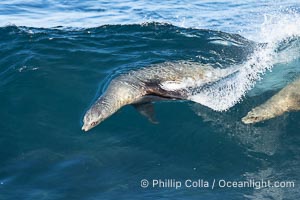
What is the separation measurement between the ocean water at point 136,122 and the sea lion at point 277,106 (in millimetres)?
137

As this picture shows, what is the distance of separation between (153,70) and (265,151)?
2.54 metres

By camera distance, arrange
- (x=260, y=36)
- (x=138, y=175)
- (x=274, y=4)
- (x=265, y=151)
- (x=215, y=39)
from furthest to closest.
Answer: (x=274, y=4) < (x=260, y=36) < (x=215, y=39) < (x=265, y=151) < (x=138, y=175)

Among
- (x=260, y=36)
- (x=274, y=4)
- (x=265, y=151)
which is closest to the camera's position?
(x=265, y=151)

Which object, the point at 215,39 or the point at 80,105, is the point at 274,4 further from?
the point at 80,105

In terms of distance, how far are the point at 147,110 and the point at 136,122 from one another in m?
0.28

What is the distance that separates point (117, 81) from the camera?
352 inches

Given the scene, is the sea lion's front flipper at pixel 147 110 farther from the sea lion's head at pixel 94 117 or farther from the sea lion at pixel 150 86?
the sea lion's head at pixel 94 117

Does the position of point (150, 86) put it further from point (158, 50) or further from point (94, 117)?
point (158, 50)

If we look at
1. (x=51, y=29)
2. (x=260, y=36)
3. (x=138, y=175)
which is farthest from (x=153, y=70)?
(x=260, y=36)

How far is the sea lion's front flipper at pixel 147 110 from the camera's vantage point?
824 cm

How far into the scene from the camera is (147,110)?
840 cm

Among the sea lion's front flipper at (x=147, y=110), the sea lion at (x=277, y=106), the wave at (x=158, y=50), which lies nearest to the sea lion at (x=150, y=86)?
the sea lion's front flipper at (x=147, y=110)

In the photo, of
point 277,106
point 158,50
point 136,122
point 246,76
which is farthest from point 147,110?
point 158,50

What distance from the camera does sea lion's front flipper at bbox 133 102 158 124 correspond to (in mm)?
8244
